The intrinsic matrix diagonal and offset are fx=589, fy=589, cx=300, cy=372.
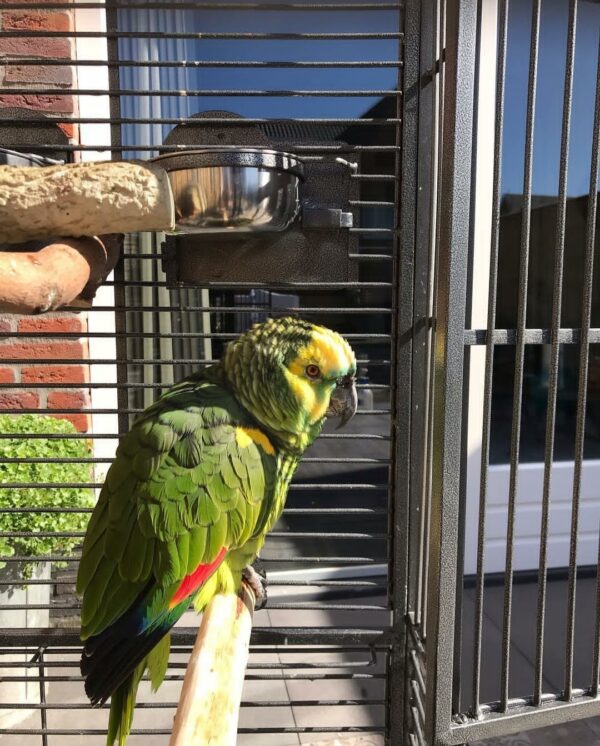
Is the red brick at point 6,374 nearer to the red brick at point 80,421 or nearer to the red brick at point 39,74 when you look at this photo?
the red brick at point 80,421

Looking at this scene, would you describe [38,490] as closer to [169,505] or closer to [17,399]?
[17,399]

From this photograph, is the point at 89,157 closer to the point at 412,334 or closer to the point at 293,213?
the point at 293,213

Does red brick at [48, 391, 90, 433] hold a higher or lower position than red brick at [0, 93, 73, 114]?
lower

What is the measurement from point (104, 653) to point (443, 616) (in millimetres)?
410

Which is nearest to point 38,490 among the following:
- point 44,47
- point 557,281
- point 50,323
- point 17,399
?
point 17,399

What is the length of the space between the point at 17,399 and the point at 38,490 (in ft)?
0.63

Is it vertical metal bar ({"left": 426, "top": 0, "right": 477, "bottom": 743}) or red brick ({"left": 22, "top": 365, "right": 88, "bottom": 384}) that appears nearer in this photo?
vertical metal bar ({"left": 426, "top": 0, "right": 477, "bottom": 743})

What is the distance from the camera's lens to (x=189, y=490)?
678 millimetres

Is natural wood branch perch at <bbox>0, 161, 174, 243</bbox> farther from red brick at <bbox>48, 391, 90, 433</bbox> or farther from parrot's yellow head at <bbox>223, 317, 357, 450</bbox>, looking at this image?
red brick at <bbox>48, 391, 90, 433</bbox>

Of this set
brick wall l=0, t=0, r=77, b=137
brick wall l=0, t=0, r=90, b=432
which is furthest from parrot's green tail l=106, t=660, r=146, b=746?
brick wall l=0, t=0, r=77, b=137

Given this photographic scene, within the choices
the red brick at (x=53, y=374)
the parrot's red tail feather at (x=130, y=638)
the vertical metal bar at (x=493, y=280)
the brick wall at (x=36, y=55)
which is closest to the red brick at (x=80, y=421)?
the red brick at (x=53, y=374)

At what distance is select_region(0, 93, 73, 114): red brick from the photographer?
109 cm

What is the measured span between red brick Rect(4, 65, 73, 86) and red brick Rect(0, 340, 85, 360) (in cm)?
49

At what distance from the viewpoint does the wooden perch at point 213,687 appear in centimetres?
53
